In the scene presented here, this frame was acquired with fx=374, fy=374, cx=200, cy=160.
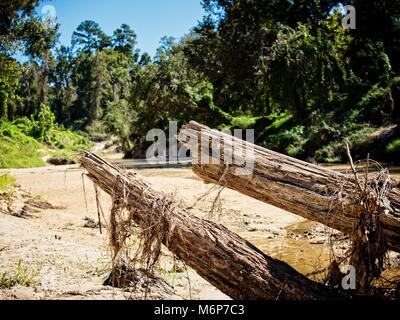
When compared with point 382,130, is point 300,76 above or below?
above

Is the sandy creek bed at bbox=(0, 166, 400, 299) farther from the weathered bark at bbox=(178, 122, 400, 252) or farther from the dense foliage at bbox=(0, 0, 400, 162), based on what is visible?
the dense foliage at bbox=(0, 0, 400, 162)

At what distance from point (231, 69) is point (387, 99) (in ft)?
30.2

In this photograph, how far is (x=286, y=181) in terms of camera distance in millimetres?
3336

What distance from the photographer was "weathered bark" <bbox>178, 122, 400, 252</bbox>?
3084 mm

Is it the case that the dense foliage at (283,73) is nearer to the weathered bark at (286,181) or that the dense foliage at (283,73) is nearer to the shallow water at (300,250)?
the shallow water at (300,250)

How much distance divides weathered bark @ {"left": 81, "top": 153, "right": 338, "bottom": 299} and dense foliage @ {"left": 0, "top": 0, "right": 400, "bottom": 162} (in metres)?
14.1

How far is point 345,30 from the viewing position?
22.0 metres

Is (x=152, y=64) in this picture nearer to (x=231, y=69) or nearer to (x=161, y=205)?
(x=231, y=69)

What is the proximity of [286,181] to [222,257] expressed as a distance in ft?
2.88

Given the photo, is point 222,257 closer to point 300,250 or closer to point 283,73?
point 300,250

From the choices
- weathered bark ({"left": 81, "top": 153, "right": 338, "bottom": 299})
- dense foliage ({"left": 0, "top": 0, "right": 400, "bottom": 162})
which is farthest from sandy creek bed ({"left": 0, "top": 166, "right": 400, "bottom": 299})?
dense foliage ({"left": 0, "top": 0, "right": 400, "bottom": 162})

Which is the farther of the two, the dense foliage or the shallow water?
the dense foliage

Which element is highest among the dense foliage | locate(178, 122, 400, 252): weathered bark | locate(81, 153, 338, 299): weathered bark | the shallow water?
the dense foliage

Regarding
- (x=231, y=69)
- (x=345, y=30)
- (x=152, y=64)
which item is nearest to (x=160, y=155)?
(x=152, y=64)
